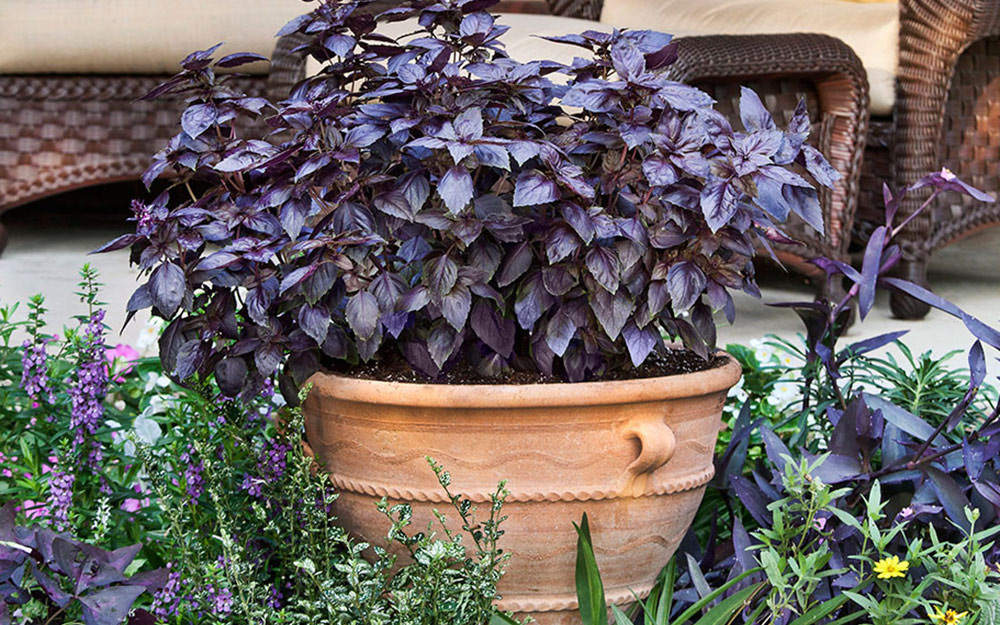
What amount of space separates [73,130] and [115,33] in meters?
0.31

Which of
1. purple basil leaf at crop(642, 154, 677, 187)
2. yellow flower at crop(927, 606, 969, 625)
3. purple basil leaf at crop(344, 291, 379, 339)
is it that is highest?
purple basil leaf at crop(642, 154, 677, 187)

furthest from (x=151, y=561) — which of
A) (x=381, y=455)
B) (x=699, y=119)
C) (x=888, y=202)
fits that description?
(x=888, y=202)

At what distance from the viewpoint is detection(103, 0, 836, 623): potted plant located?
1.05 meters

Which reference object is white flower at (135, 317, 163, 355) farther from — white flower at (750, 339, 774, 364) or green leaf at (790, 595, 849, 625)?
green leaf at (790, 595, 849, 625)

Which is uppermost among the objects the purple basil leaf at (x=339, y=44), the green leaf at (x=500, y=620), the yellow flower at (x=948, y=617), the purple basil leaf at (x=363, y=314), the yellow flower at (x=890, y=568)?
the purple basil leaf at (x=339, y=44)

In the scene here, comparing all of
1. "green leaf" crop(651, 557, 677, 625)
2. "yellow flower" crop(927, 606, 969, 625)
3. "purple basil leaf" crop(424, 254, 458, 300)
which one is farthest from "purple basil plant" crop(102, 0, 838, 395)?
"yellow flower" crop(927, 606, 969, 625)

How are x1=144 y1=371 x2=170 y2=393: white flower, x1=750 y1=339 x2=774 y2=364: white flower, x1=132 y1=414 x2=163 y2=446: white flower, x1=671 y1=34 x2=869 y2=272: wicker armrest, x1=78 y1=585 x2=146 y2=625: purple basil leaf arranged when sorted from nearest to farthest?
x1=78 y1=585 x2=146 y2=625: purple basil leaf, x1=132 y1=414 x2=163 y2=446: white flower, x1=144 y1=371 x2=170 y2=393: white flower, x1=750 y1=339 x2=774 y2=364: white flower, x1=671 y1=34 x2=869 y2=272: wicker armrest

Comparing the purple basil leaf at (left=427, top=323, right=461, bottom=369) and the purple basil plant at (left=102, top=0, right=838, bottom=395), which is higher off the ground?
the purple basil plant at (left=102, top=0, right=838, bottom=395)

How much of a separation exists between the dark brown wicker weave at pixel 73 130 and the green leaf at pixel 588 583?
2495 mm

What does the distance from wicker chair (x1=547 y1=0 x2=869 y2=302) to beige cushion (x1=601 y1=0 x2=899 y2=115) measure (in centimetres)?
19

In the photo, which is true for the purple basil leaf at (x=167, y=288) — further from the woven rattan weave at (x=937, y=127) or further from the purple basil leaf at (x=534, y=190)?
the woven rattan weave at (x=937, y=127)

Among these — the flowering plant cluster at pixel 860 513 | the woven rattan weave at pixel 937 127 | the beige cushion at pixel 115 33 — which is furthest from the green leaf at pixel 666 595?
the beige cushion at pixel 115 33

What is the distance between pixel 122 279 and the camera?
317cm

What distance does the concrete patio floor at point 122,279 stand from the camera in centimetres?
265
